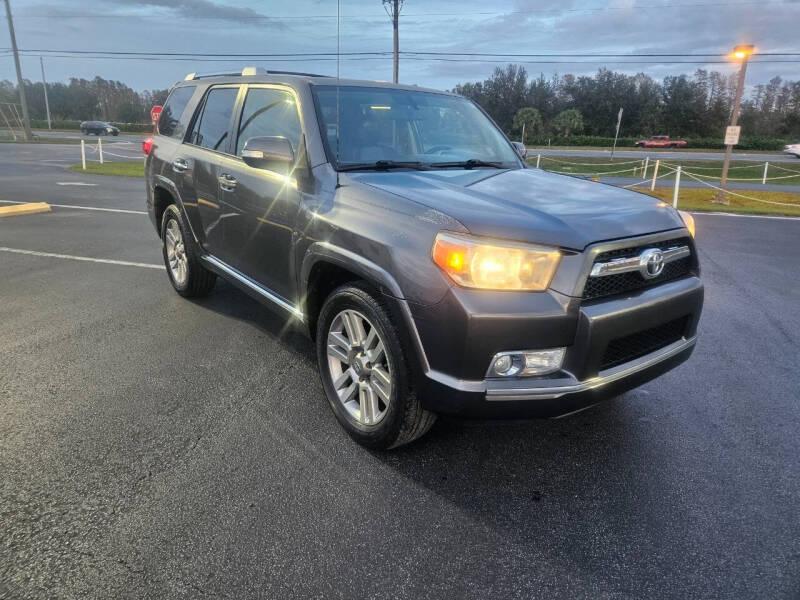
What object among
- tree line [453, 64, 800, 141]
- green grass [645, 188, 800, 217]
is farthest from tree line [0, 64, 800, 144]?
green grass [645, 188, 800, 217]

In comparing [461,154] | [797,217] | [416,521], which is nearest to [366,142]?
[461,154]

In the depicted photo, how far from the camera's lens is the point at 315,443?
10.1ft

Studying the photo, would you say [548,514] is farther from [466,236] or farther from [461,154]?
[461,154]

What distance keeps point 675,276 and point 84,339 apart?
425cm

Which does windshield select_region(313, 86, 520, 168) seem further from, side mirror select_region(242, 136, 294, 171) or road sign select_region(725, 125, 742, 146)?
road sign select_region(725, 125, 742, 146)

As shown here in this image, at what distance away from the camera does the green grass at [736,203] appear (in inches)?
527

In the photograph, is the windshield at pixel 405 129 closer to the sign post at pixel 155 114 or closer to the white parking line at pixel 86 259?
the sign post at pixel 155 114

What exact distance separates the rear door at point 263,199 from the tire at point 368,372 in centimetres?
54

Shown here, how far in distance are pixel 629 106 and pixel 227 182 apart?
7966 centimetres

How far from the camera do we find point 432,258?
8.02 ft

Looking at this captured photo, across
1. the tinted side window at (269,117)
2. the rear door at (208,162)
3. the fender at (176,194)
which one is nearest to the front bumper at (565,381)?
the tinted side window at (269,117)

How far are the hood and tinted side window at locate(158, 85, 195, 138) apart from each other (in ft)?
9.12

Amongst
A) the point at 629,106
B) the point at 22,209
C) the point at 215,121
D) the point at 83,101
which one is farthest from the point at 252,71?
the point at 83,101

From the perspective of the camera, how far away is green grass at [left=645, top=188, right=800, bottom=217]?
13.4 metres
